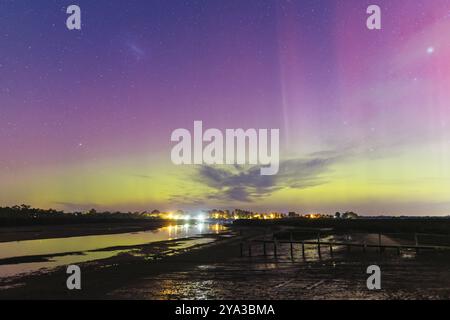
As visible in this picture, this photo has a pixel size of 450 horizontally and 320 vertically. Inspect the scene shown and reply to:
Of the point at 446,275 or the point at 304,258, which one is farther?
the point at 304,258

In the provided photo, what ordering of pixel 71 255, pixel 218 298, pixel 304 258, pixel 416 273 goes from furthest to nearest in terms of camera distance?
pixel 71 255 < pixel 304 258 < pixel 416 273 < pixel 218 298

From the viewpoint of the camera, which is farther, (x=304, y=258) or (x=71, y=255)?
(x=71, y=255)

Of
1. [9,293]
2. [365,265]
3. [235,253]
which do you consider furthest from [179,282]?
[235,253]

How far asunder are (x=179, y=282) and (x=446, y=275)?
15260 millimetres

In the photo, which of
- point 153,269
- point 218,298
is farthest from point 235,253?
point 218,298

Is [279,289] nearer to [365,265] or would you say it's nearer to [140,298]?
[140,298]

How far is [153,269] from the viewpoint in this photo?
28781 millimetres

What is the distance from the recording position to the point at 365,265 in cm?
2938
